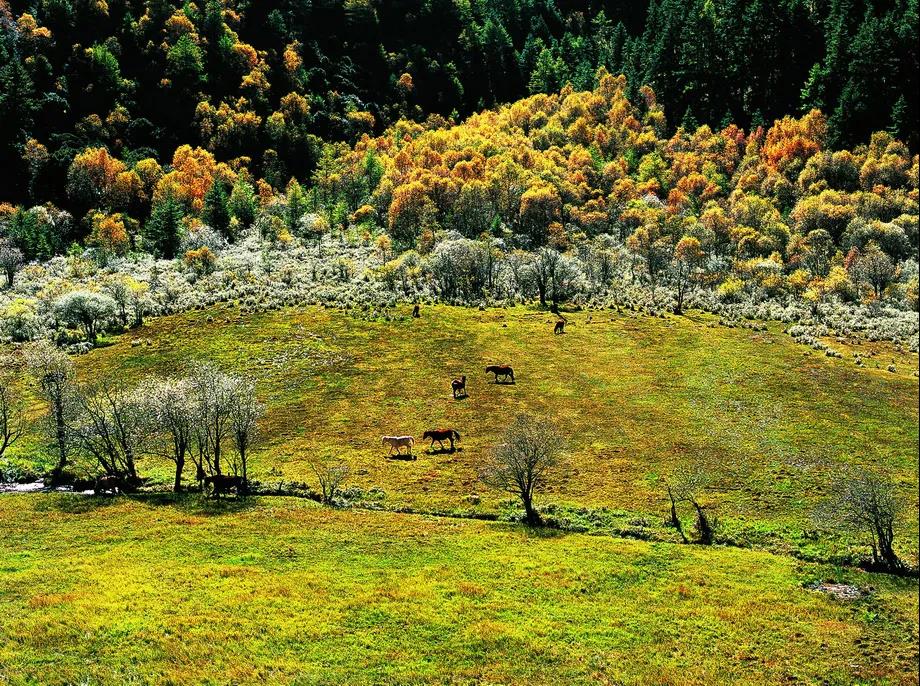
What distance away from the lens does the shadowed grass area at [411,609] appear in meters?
27.3

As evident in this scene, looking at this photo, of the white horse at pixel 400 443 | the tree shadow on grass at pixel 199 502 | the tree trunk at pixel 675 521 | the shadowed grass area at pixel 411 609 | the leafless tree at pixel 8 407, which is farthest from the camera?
the white horse at pixel 400 443

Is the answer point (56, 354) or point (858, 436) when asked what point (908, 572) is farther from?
point (56, 354)

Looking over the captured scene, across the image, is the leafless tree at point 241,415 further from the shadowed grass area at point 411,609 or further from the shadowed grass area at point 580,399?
the shadowed grass area at point 411,609

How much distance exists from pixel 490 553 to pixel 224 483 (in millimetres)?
24269

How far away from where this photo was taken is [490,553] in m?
41.8

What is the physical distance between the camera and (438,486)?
55.9 metres

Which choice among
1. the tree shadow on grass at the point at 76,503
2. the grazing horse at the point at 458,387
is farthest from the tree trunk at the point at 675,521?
the tree shadow on grass at the point at 76,503

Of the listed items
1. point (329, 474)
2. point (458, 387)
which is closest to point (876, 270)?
point (458, 387)

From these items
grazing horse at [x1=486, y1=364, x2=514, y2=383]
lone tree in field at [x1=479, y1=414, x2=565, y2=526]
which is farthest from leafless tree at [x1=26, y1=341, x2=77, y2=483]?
grazing horse at [x1=486, y1=364, x2=514, y2=383]

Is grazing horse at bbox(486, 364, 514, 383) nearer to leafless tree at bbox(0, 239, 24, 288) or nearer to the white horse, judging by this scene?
the white horse

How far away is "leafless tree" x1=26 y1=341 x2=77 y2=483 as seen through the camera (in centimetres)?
6112

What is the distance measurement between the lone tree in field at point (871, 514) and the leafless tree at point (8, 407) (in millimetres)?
63958

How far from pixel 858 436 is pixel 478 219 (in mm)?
125514

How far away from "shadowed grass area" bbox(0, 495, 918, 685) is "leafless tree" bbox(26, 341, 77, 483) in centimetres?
1525
